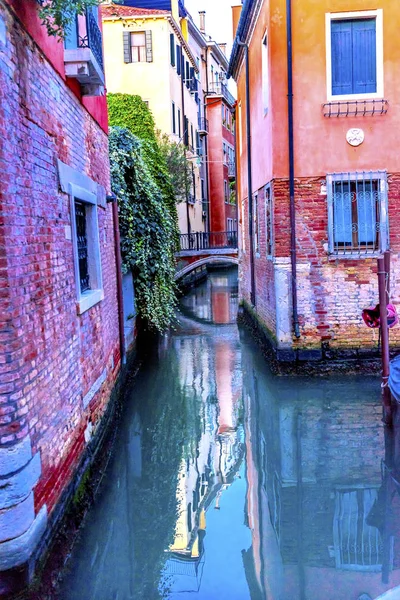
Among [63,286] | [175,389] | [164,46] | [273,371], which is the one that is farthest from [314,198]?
[164,46]

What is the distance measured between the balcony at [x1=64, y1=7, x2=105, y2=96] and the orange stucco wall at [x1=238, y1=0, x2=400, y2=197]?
384 cm

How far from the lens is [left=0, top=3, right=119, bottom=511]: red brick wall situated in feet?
13.0

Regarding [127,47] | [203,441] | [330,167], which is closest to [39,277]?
[203,441]

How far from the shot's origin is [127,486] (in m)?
6.41

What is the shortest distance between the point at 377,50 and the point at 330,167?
1971 millimetres

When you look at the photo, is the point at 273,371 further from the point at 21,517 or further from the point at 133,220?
the point at 21,517

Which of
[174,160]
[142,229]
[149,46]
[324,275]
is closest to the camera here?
[324,275]

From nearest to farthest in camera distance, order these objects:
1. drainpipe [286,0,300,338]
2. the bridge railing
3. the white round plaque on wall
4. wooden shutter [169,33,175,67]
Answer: drainpipe [286,0,300,338] < the white round plaque on wall < the bridge railing < wooden shutter [169,33,175,67]

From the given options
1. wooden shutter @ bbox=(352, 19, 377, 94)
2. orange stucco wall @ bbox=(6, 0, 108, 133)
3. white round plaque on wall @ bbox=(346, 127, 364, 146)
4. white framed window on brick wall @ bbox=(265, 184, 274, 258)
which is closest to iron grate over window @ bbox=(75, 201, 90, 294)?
orange stucco wall @ bbox=(6, 0, 108, 133)

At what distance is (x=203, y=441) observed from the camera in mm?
7785

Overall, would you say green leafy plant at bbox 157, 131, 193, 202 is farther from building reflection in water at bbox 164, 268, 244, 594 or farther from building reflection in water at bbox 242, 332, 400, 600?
building reflection in water at bbox 242, 332, 400, 600

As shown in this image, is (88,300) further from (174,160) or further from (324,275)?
(174,160)

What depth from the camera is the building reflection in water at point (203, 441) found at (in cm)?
503

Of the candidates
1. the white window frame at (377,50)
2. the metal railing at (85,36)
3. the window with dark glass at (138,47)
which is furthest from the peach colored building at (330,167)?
the window with dark glass at (138,47)
